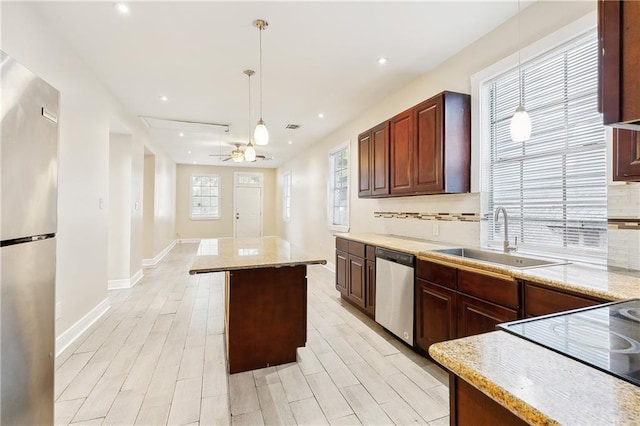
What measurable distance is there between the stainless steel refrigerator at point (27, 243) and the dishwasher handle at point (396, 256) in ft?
7.55

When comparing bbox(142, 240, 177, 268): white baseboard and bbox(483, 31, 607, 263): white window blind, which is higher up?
bbox(483, 31, 607, 263): white window blind

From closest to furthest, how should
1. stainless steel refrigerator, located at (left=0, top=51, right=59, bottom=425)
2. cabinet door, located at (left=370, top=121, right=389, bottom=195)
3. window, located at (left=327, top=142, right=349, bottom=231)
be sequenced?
stainless steel refrigerator, located at (left=0, top=51, right=59, bottom=425) < cabinet door, located at (left=370, top=121, right=389, bottom=195) < window, located at (left=327, top=142, right=349, bottom=231)

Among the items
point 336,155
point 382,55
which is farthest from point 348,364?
point 336,155

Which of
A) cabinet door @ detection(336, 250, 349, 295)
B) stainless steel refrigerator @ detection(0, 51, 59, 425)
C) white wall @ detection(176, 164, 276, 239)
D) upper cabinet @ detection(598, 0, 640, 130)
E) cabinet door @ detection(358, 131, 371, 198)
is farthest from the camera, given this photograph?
white wall @ detection(176, 164, 276, 239)

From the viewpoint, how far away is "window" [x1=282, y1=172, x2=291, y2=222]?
8750mm

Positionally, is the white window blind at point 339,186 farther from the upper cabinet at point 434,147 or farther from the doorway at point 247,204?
the doorway at point 247,204

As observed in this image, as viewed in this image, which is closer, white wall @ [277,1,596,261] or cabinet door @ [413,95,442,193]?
white wall @ [277,1,596,261]

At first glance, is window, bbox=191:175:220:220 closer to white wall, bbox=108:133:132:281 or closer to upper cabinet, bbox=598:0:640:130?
white wall, bbox=108:133:132:281

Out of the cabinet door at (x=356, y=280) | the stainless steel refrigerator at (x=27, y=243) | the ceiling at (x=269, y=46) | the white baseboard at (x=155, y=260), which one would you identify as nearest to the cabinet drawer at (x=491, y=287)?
the cabinet door at (x=356, y=280)

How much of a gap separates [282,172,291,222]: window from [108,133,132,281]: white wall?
464cm

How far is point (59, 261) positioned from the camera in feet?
8.46

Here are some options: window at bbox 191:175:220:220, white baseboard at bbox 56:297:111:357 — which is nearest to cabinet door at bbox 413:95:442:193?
white baseboard at bbox 56:297:111:357

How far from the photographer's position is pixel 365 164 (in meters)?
3.94

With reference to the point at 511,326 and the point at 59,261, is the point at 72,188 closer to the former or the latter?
the point at 59,261
